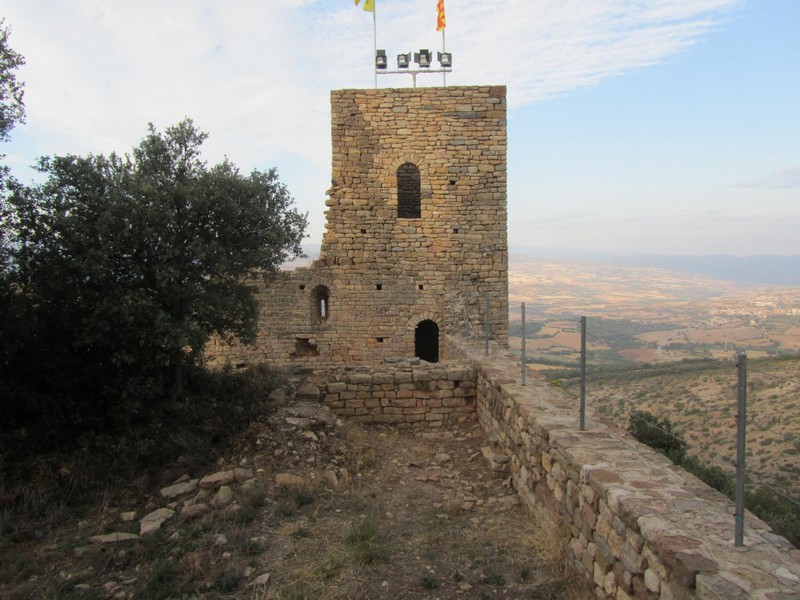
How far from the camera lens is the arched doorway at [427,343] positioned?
48.1 ft

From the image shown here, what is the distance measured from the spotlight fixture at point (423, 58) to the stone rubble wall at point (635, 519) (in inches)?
396

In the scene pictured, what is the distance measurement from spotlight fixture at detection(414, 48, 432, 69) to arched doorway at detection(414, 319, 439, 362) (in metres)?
6.55

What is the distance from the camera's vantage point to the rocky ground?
417cm

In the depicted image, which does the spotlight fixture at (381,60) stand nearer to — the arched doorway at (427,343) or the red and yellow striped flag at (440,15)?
the red and yellow striped flag at (440,15)

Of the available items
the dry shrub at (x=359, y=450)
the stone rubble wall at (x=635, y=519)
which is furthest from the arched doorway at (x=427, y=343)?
the stone rubble wall at (x=635, y=519)

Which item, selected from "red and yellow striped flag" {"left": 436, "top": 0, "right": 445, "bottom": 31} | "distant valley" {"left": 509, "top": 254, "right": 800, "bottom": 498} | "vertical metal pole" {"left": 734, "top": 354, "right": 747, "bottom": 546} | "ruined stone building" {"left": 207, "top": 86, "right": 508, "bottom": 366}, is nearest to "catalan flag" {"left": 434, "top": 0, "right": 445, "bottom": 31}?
"red and yellow striped flag" {"left": 436, "top": 0, "right": 445, "bottom": 31}

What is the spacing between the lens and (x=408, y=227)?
504 inches

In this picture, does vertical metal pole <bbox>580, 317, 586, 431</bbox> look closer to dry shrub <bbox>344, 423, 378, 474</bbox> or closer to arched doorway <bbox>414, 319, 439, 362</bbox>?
dry shrub <bbox>344, 423, 378, 474</bbox>

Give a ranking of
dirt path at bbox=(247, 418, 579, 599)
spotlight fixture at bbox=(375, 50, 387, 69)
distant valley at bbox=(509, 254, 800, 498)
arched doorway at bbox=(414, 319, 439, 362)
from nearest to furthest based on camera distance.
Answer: dirt path at bbox=(247, 418, 579, 599), distant valley at bbox=(509, 254, 800, 498), spotlight fixture at bbox=(375, 50, 387, 69), arched doorway at bbox=(414, 319, 439, 362)

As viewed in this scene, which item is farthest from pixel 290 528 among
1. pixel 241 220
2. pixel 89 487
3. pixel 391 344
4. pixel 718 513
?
pixel 391 344

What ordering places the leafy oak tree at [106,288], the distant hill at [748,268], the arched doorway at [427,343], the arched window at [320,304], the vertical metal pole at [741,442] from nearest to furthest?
1. the vertical metal pole at [741,442]
2. the leafy oak tree at [106,288]
3. the arched window at [320,304]
4. the arched doorway at [427,343]
5. the distant hill at [748,268]

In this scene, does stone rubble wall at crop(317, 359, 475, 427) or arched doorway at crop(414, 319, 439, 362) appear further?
arched doorway at crop(414, 319, 439, 362)

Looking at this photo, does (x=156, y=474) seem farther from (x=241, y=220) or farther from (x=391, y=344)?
(x=391, y=344)

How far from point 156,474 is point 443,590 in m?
3.77
